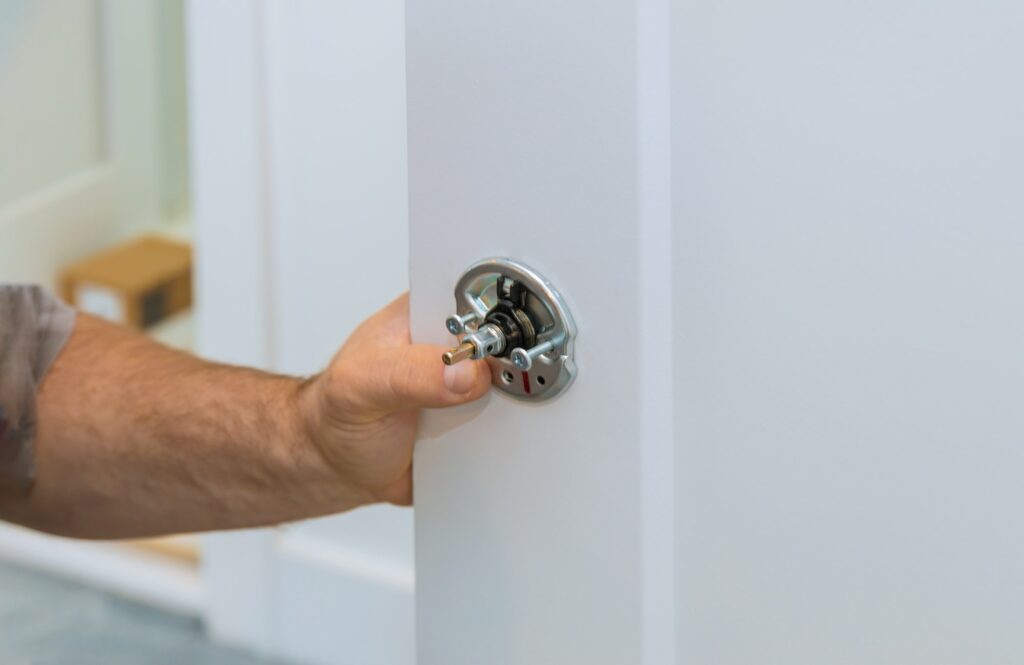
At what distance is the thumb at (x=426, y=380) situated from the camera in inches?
25.5

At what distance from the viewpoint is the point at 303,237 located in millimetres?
1495

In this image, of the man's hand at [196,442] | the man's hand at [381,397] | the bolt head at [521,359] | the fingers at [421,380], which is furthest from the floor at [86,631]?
the bolt head at [521,359]

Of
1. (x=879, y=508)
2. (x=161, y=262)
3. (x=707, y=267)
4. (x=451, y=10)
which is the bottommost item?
(x=161, y=262)

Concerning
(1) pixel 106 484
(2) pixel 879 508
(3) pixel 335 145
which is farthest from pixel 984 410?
(3) pixel 335 145

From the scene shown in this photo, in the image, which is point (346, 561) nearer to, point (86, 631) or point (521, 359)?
point (86, 631)

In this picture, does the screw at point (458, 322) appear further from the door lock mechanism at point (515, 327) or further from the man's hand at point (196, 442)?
the man's hand at point (196, 442)

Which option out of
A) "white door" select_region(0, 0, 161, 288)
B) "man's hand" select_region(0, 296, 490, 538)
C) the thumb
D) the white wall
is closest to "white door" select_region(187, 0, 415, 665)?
"man's hand" select_region(0, 296, 490, 538)

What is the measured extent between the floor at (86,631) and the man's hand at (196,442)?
732 millimetres

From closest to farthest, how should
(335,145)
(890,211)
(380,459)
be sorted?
(890,211) → (380,459) → (335,145)

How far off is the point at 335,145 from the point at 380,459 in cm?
70

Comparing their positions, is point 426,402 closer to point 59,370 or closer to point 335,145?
point 59,370

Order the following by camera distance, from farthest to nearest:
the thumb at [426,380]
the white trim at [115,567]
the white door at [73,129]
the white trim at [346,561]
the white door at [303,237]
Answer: the white door at [73,129]
the white trim at [115,567]
the white trim at [346,561]
the white door at [303,237]
the thumb at [426,380]

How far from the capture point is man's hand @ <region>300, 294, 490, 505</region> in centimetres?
66

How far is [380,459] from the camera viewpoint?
0.79 metres
